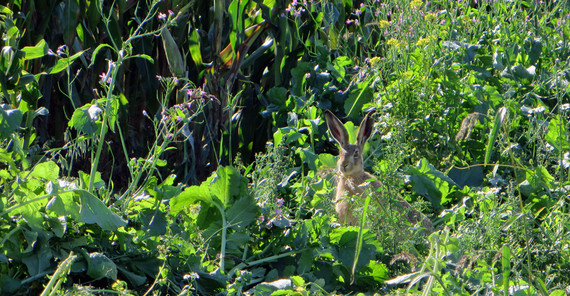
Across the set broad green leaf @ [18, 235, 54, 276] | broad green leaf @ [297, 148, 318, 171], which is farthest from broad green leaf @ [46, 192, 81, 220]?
broad green leaf @ [297, 148, 318, 171]

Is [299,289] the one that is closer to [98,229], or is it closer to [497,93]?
[98,229]

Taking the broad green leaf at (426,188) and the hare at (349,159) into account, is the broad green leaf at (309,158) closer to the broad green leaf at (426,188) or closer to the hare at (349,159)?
the hare at (349,159)

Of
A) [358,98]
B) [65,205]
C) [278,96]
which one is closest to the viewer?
[65,205]

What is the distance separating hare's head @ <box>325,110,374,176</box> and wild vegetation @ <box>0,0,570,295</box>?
11cm

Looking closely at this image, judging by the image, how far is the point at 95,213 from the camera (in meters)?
2.73

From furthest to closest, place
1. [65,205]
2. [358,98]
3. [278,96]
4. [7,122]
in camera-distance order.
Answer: [278,96]
[358,98]
[7,122]
[65,205]

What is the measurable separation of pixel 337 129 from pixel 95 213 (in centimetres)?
232

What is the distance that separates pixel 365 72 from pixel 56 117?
2.16 m

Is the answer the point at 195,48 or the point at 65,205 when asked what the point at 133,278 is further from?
the point at 195,48

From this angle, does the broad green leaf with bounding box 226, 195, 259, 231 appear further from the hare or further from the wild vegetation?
the hare

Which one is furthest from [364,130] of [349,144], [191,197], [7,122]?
[7,122]

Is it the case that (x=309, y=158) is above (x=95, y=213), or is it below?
below

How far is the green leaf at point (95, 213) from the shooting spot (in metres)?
2.70

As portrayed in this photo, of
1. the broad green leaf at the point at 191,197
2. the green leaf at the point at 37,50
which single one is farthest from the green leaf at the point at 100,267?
the green leaf at the point at 37,50
